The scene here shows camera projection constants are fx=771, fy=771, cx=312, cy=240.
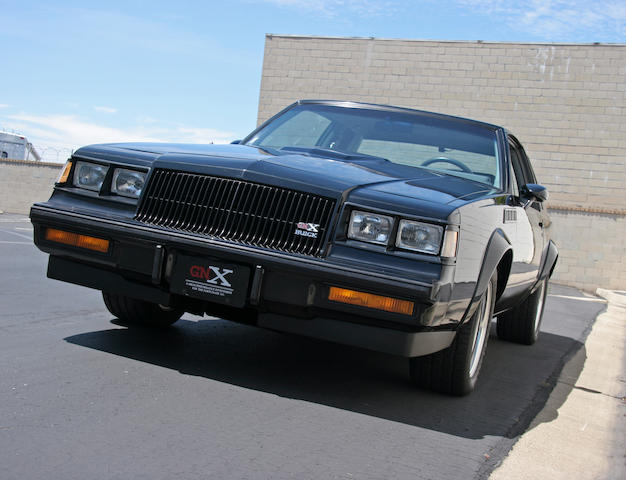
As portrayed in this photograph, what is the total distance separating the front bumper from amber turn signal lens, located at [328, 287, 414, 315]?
0.9 inches

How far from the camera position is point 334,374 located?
4.45 metres

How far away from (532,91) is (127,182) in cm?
2402

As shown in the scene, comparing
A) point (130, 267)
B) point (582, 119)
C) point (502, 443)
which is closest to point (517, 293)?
point (502, 443)

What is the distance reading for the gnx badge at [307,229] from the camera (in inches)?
141

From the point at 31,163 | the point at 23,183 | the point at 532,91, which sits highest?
the point at 532,91

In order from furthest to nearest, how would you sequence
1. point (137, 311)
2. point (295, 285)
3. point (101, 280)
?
point (137, 311) → point (101, 280) → point (295, 285)

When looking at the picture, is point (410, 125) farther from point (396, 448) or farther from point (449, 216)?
point (396, 448)

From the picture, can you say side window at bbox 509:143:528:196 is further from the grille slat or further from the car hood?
the grille slat

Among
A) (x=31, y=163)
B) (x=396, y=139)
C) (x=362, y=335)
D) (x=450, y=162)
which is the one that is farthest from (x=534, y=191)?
(x=31, y=163)

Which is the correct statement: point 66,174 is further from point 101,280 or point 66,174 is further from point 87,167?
point 101,280

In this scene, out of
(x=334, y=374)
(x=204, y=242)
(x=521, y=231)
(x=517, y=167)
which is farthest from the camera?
(x=517, y=167)

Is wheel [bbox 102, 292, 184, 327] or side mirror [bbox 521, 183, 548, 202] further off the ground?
side mirror [bbox 521, 183, 548, 202]

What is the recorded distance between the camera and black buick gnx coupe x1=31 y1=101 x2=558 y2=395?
3500 millimetres

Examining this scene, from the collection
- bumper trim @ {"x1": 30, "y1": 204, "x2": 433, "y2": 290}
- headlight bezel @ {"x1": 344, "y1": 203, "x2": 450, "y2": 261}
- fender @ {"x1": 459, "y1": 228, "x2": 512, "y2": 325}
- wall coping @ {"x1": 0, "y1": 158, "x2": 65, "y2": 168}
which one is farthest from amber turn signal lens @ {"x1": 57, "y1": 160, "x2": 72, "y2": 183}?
wall coping @ {"x1": 0, "y1": 158, "x2": 65, "y2": 168}
